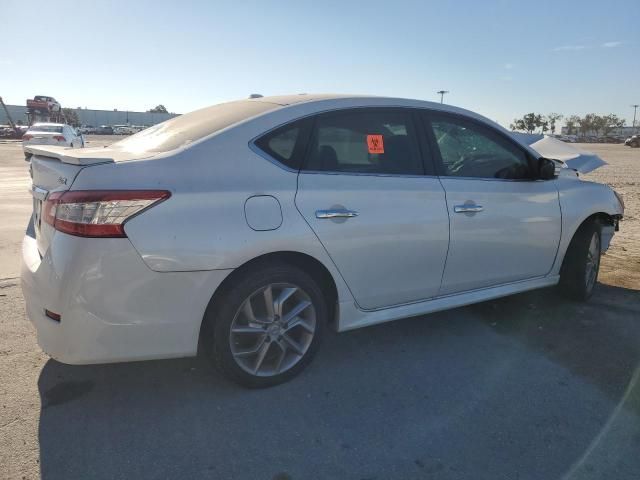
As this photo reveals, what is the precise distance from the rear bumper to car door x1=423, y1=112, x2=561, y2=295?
69.6 inches

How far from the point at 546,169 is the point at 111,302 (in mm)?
3328

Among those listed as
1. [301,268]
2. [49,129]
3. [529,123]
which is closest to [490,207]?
[301,268]

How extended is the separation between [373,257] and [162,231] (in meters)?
1.32

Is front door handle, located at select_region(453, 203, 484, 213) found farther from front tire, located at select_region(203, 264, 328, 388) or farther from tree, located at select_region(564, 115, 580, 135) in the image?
tree, located at select_region(564, 115, 580, 135)

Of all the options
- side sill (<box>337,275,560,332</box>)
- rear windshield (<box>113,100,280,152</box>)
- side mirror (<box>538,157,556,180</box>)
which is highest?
rear windshield (<box>113,100,280,152</box>)

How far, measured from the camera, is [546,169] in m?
4.11

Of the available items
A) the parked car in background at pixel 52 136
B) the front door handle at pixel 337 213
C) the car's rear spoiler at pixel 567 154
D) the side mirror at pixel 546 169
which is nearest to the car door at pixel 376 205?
the front door handle at pixel 337 213

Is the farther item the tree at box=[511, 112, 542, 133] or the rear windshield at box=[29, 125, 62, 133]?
the tree at box=[511, 112, 542, 133]

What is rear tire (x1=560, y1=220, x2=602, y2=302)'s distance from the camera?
14.9ft

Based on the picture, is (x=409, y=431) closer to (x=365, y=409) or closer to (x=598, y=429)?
(x=365, y=409)

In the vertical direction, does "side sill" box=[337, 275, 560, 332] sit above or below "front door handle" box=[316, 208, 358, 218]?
below

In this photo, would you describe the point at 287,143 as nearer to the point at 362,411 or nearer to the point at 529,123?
the point at 362,411

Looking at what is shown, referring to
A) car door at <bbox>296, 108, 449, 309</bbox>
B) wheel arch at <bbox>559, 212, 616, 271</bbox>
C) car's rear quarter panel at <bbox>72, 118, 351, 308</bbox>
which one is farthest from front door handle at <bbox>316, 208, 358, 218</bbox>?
wheel arch at <bbox>559, 212, 616, 271</bbox>

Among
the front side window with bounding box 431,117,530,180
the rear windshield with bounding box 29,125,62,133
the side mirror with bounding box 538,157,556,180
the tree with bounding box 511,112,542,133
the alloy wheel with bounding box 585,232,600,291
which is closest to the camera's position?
the front side window with bounding box 431,117,530,180
